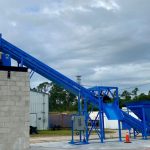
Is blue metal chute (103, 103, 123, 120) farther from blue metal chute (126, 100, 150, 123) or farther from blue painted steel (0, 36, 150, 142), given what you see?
blue metal chute (126, 100, 150, 123)

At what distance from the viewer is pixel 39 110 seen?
59.6m

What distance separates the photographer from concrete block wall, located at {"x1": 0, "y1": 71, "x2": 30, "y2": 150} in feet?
60.6

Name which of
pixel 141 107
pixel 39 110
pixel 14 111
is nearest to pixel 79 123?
pixel 141 107

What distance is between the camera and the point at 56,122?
6725 cm

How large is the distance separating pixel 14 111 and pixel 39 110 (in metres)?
41.0

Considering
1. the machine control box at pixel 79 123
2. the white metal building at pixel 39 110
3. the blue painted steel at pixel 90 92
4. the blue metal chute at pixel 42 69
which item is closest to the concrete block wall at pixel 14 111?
the blue metal chute at pixel 42 69

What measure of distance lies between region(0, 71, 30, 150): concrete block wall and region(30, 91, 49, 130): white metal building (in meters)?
39.5

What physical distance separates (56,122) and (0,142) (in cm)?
4930

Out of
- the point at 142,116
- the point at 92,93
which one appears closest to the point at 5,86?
the point at 92,93

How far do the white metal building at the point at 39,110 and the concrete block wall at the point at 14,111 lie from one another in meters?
39.5

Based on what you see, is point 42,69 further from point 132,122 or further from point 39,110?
point 39,110

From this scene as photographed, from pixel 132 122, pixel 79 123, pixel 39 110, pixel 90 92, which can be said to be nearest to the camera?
pixel 79 123

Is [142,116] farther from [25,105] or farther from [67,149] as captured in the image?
[25,105]

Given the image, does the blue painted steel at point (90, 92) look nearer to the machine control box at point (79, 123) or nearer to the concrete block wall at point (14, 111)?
the machine control box at point (79, 123)
